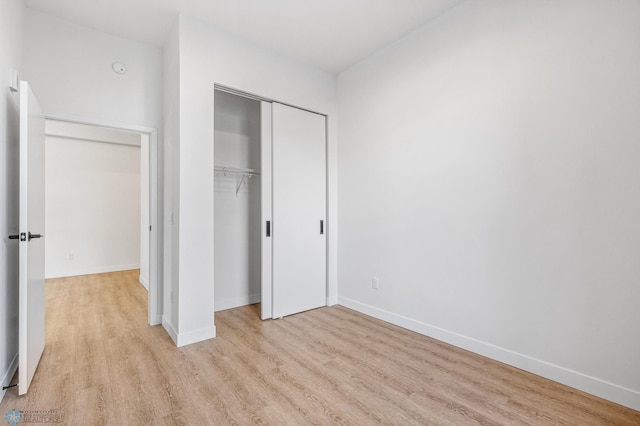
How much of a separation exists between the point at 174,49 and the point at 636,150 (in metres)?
3.68

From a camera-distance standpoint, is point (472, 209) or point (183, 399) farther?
point (472, 209)

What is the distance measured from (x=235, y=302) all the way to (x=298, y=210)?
4.76ft

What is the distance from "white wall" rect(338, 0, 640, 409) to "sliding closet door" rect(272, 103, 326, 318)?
0.73 m

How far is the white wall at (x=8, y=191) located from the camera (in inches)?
75.2

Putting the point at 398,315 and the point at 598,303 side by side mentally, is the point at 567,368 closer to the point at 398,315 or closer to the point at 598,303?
the point at 598,303

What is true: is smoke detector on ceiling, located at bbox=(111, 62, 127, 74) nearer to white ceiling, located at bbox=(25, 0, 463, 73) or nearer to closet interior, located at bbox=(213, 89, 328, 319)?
white ceiling, located at bbox=(25, 0, 463, 73)

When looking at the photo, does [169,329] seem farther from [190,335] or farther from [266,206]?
[266,206]

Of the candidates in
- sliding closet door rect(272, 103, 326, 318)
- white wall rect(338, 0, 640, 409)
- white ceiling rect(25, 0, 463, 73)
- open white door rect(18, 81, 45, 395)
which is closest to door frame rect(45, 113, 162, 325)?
open white door rect(18, 81, 45, 395)

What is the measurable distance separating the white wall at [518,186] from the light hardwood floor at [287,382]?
30 centimetres

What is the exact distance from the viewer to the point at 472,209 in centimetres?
258

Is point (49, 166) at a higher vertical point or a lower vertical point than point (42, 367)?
higher

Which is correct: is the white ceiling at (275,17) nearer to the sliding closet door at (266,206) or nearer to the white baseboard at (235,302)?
the sliding closet door at (266,206)

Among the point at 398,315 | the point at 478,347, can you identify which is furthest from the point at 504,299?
the point at 398,315

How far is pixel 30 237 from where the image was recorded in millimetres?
2014
